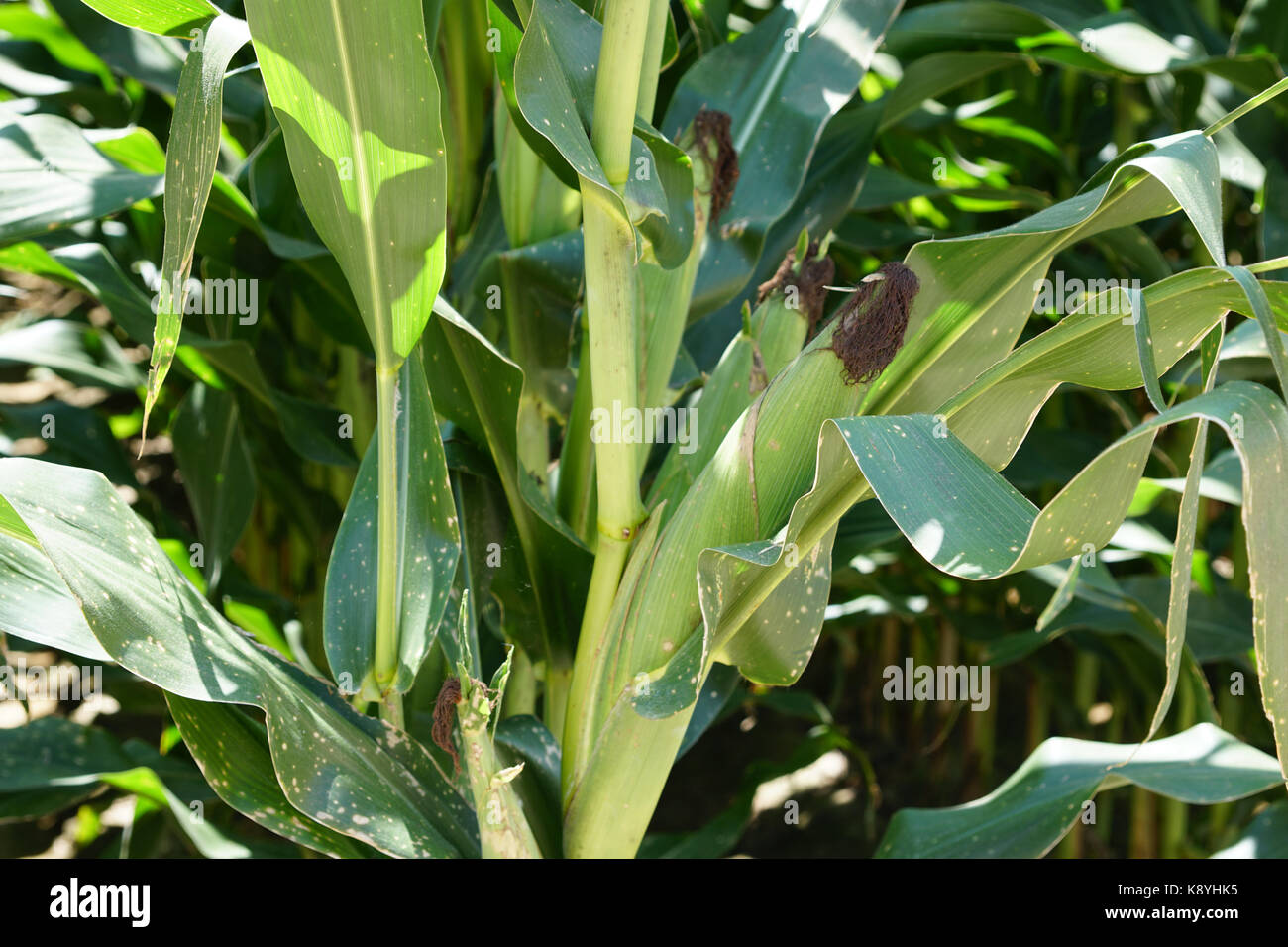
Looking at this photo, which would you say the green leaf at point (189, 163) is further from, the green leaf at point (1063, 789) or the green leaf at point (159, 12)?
the green leaf at point (1063, 789)

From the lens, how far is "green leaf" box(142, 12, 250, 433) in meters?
0.56

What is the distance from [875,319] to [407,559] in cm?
38

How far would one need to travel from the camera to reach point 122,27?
1191mm

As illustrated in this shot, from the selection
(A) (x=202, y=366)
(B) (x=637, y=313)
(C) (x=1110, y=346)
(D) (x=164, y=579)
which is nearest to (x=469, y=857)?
(D) (x=164, y=579)

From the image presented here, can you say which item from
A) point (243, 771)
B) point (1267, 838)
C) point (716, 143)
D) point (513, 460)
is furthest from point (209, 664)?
point (1267, 838)

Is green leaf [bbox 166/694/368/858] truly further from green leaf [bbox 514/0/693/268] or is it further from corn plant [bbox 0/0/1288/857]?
green leaf [bbox 514/0/693/268]

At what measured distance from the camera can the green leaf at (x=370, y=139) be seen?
541 millimetres

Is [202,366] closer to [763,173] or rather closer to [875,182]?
[763,173]

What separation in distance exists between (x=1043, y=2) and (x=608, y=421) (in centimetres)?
86

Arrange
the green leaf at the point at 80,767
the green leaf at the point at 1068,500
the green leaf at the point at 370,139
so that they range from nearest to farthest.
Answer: the green leaf at the point at 1068,500 < the green leaf at the point at 370,139 < the green leaf at the point at 80,767

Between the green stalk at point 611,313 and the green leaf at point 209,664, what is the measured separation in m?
0.13

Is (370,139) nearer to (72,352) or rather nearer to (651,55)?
(651,55)

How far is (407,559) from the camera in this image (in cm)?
76

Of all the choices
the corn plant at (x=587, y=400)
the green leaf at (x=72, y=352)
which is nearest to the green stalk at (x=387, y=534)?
the corn plant at (x=587, y=400)
